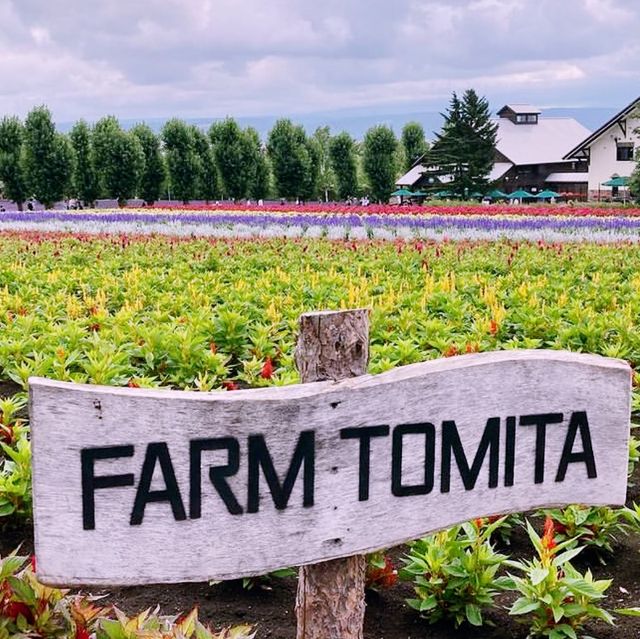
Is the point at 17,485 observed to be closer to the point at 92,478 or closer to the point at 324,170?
the point at 92,478

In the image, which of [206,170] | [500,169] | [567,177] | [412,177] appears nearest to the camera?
[206,170]

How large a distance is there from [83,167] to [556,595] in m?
45.7

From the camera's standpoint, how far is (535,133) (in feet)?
185

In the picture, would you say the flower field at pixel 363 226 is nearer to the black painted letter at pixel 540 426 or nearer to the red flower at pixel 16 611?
the black painted letter at pixel 540 426

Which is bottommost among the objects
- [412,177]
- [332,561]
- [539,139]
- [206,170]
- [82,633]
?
[82,633]

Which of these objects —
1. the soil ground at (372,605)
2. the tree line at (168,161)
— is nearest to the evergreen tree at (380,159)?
the tree line at (168,161)

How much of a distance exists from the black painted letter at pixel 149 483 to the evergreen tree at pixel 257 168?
1845 inches

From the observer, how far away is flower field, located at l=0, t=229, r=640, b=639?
324 cm

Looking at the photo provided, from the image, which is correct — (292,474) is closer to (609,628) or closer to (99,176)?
(609,628)

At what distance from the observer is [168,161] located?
46.9 metres

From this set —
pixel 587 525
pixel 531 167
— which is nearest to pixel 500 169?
pixel 531 167

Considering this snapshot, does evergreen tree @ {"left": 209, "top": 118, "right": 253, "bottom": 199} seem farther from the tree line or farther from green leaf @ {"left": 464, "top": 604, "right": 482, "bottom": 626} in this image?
green leaf @ {"left": 464, "top": 604, "right": 482, "bottom": 626}

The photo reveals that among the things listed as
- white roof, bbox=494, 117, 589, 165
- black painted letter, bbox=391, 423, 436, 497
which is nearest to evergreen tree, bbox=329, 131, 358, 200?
white roof, bbox=494, 117, 589, 165

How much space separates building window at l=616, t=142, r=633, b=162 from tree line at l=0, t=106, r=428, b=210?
42.0 feet
